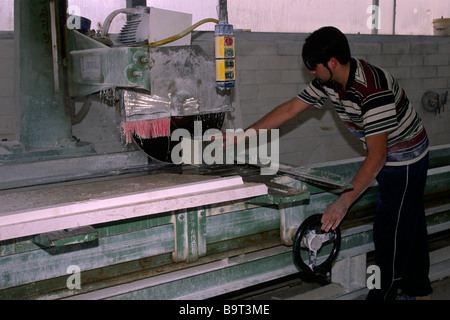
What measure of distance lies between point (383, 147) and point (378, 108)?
0.14 metres

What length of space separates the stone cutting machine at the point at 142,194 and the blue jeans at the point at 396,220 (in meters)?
0.22

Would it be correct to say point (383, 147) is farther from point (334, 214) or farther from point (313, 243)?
point (313, 243)

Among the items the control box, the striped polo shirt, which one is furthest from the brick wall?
the control box

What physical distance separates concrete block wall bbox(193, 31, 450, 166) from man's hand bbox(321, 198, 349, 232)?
1507 millimetres

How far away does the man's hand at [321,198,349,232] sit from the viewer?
1775mm

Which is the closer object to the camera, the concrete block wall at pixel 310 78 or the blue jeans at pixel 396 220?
the blue jeans at pixel 396 220

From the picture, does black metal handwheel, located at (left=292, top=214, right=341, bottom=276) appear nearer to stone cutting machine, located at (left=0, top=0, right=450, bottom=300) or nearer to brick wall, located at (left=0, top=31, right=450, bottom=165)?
stone cutting machine, located at (left=0, top=0, right=450, bottom=300)

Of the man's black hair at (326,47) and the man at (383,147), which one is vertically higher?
the man's black hair at (326,47)

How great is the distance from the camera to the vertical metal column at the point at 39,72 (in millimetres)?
1627

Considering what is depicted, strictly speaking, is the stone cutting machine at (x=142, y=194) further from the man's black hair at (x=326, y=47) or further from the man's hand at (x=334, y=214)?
the man's black hair at (x=326, y=47)

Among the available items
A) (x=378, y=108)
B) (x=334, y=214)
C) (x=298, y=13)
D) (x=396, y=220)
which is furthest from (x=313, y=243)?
(x=298, y=13)

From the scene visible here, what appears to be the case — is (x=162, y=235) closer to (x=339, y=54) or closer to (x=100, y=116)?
(x=339, y=54)

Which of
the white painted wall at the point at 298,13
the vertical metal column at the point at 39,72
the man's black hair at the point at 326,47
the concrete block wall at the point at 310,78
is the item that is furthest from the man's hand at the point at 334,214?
the white painted wall at the point at 298,13
